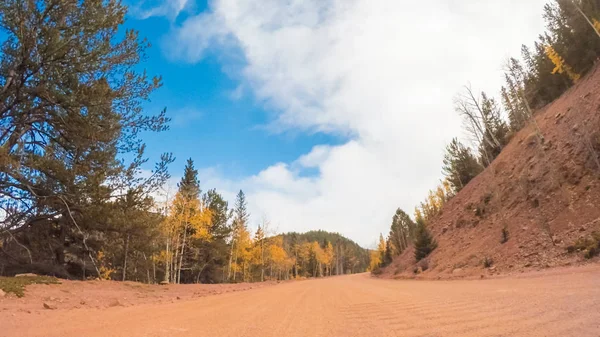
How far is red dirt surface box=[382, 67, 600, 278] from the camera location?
14.9m

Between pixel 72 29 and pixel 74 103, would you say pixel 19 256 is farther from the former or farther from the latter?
pixel 72 29

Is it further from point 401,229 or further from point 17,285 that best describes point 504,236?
point 401,229

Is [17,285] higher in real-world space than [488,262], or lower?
higher

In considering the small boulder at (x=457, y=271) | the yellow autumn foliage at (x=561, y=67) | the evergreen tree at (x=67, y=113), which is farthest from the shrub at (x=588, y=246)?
the yellow autumn foliage at (x=561, y=67)

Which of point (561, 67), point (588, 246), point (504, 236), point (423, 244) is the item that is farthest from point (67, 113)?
point (561, 67)

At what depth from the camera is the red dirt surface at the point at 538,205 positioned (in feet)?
48.8

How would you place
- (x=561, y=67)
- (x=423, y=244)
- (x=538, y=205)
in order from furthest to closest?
(x=561, y=67), (x=423, y=244), (x=538, y=205)

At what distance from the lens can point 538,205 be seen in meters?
18.9

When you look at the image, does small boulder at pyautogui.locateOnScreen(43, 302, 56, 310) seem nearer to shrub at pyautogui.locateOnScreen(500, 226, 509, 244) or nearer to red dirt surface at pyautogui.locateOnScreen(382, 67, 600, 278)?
red dirt surface at pyautogui.locateOnScreen(382, 67, 600, 278)

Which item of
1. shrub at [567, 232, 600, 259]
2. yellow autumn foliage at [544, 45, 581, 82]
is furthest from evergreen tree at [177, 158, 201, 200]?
yellow autumn foliage at [544, 45, 581, 82]

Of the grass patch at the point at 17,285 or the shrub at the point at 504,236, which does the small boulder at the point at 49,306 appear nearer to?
the grass patch at the point at 17,285

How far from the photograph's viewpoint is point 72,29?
332 inches

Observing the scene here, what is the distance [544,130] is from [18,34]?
3389cm

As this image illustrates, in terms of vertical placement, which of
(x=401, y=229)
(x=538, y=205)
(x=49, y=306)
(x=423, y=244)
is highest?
(x=401, y=229)
